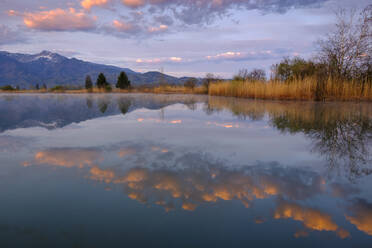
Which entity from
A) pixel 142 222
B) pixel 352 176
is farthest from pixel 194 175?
pixel 352 176

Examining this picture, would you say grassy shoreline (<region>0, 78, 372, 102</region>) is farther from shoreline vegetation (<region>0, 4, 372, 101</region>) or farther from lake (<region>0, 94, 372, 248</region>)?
lake (<region>0, 94, 372, 248</region>)

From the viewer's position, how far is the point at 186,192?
61.8 inches

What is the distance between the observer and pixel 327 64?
1227 centimetres

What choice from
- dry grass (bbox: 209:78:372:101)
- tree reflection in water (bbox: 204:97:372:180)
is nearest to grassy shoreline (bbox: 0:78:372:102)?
dry grass (bbox: 209:78:372:101)

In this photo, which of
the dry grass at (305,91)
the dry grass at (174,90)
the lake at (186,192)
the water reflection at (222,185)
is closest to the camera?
the lake at (186,192)

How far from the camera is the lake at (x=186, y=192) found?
3.65 feet

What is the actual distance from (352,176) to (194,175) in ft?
4.00

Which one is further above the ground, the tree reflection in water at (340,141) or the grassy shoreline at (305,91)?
the grassy shoreline at (305,91)

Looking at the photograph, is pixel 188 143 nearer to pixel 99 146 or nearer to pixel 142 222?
pixel 99 146

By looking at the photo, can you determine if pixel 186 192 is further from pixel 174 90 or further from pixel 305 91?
pixel 174 90

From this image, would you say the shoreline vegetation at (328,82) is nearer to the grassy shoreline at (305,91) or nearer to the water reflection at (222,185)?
the grassy shoreline at (305,91)

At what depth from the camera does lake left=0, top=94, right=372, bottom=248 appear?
43.8 inches

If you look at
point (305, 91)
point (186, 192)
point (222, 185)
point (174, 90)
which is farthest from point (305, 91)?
point (174, 90)

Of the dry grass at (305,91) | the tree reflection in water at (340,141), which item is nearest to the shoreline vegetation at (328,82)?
the dry grass at (305,91)
